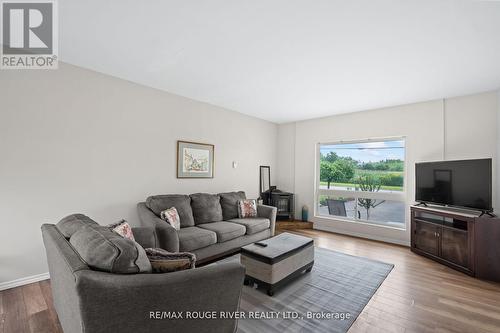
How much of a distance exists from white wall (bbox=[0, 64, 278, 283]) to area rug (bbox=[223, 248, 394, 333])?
224 centimetres

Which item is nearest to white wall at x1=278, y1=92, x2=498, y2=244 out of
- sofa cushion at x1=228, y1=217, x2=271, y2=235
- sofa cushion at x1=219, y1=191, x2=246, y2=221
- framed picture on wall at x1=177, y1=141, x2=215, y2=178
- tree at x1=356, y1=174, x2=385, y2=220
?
tree at x1=356, y1=174, x2=385, y2=220

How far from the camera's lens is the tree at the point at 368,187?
4641mm

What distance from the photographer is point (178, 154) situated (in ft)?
12.6

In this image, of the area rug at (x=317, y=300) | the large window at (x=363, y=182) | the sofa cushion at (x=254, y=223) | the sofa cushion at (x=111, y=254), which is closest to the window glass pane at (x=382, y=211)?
the large window at (x=363, y=182)

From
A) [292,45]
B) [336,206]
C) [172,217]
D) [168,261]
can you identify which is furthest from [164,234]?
[336,206]

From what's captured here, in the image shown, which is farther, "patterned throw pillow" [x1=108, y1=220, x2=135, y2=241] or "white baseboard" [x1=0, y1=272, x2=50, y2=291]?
"white baseboard" [x1=0, y1=272, x2=50, y2=291]

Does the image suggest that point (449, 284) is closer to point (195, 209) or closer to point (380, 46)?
point (380, 46)

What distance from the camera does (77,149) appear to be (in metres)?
2.83

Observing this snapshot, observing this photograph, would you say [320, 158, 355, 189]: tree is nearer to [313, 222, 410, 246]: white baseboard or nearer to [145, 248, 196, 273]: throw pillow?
[313, 222, 410, 246]: white baseboard

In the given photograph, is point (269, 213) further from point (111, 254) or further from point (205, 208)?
point (111, 254)

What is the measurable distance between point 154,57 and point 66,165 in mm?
1700

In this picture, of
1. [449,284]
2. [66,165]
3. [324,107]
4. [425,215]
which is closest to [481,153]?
[425,215]

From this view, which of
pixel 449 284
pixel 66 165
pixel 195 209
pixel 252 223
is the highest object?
pixel 66 165

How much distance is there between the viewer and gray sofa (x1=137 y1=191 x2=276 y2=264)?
9.32 feet
